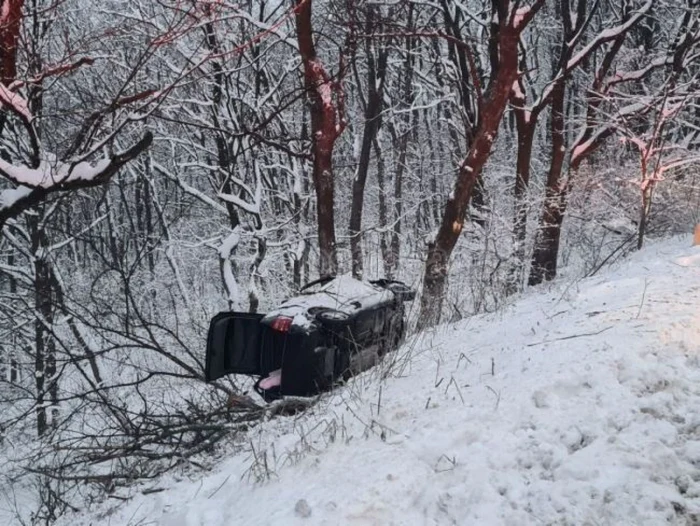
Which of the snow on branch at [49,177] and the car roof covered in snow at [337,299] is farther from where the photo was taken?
the car roof covered in snow at [337,299]

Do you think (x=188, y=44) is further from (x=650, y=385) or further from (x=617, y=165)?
(x=650, y=385)

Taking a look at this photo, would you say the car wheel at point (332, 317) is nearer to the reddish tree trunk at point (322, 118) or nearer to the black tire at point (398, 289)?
the black tire at point (398, 289)

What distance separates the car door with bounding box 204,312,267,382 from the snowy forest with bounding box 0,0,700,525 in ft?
0.96

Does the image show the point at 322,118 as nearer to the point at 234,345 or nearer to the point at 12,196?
the point at 234,345

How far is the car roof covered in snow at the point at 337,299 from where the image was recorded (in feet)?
14.8

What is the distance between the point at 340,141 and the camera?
738 inches

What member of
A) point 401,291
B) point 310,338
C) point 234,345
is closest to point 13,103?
point 234,345

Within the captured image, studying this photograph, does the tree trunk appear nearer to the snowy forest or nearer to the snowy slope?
the snowy forest

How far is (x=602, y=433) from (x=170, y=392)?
6655mm

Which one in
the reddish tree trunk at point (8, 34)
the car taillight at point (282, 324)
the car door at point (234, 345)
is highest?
the reddish tree trunk at point (8, 34)

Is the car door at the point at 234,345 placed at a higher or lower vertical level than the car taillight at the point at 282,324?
lower

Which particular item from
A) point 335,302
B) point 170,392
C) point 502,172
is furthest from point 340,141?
point 335,302

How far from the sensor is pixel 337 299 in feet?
15.9

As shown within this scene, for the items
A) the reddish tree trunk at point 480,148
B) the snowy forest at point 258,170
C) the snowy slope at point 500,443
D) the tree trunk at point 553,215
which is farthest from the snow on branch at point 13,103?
the tree trunk at point 553,215
